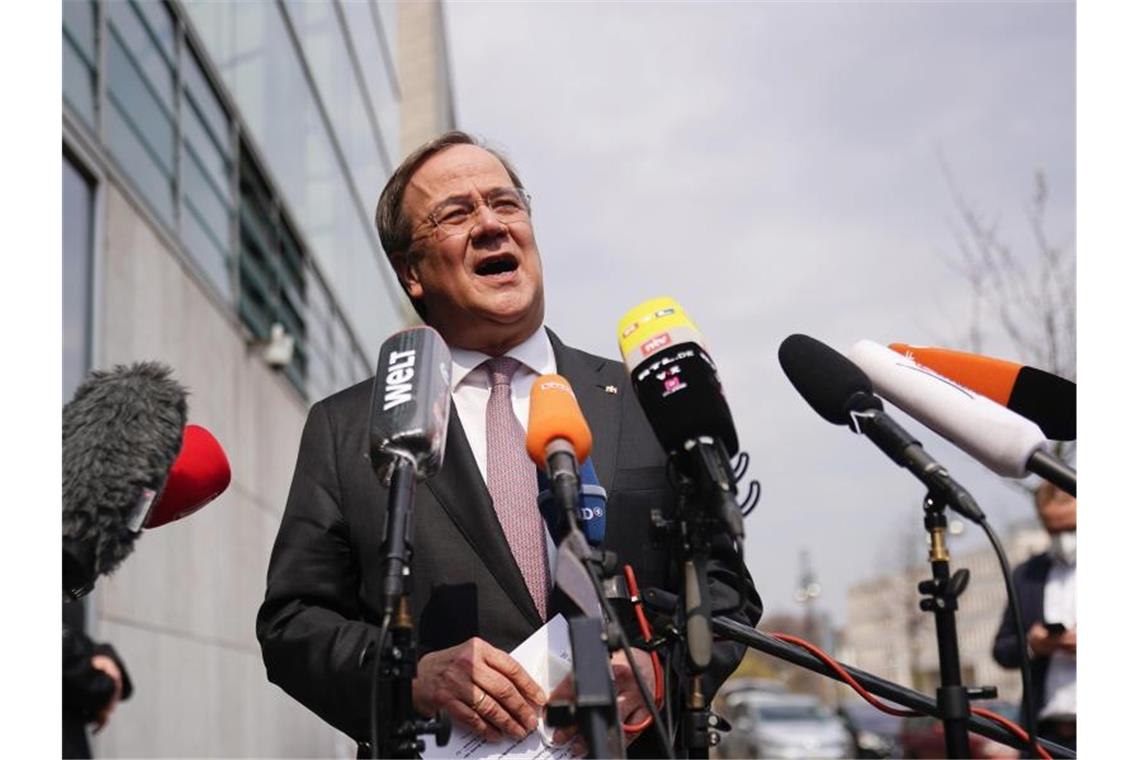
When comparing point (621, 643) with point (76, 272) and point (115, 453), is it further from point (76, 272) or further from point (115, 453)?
point (76, 272)

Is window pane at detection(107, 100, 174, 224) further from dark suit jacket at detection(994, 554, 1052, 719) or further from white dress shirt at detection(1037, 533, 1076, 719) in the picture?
white dress shirt at detection(1037, 533, 1076, 719)

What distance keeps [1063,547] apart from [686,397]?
417 cm

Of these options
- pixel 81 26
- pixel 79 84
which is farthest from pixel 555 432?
pixel 81 26

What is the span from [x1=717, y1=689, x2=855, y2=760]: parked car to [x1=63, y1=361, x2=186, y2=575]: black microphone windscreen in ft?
81.6

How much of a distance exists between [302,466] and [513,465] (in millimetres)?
499

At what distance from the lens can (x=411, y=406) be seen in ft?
7.22

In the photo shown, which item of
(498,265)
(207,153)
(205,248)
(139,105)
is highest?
(207,153)

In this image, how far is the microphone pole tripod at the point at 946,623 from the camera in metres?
2.10

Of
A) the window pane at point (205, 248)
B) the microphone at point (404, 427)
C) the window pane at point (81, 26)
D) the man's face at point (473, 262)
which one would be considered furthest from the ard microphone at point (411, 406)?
the window pane at point (205, 248)

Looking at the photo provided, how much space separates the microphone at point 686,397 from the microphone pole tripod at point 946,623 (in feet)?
1.16

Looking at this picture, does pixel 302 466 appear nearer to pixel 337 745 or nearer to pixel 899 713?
pixel 899 713

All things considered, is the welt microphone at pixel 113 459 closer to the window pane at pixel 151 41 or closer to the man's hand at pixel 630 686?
the man's hand at pixel 630 686
